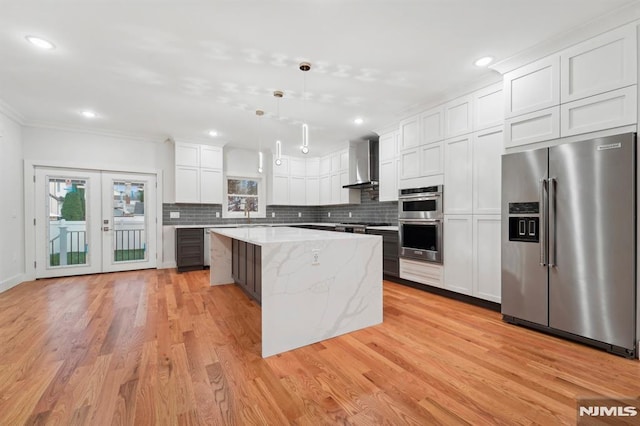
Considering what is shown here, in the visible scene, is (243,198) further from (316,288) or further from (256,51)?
(316,288)

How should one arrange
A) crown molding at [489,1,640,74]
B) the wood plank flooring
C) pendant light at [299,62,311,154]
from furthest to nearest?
pendant light at [299,62,311,154] → crown molding at [489,1,640,74] → the wood plank flooring

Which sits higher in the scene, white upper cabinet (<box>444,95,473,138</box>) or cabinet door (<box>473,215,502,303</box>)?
white upper cabinet (<box>444,95,473,138</box>)

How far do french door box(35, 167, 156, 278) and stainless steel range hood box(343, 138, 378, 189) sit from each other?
4007mm

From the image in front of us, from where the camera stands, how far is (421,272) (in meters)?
3.96

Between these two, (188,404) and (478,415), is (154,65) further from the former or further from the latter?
(478,415)

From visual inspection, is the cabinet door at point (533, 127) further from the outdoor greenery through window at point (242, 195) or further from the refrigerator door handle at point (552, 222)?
the outdoor greenery through window at point (242, 195)

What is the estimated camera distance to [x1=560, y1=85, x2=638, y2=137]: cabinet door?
211cm

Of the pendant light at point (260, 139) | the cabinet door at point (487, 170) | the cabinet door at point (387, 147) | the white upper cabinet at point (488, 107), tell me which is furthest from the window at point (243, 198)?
the white upper cabinet at point (488, 107)

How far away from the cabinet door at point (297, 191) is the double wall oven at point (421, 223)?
3.20m

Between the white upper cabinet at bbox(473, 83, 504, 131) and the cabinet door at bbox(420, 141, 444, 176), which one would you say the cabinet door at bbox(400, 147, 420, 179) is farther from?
the white upper cabinet at bbox(473, 83, 504, 131)

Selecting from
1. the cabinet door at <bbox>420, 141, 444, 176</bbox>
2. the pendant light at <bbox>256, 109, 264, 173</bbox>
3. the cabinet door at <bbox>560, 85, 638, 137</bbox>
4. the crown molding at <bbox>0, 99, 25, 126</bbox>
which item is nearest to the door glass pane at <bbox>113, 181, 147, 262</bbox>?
the crown molding at <bbox>0, 99, 25, 126</bbox>

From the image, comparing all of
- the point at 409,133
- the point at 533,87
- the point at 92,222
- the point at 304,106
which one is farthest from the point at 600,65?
the point at 92,222

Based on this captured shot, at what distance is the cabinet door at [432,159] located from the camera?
3684 millimetres

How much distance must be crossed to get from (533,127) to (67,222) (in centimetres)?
673
